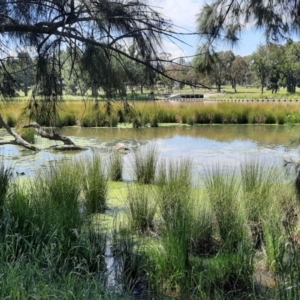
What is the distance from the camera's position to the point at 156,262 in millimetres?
3273

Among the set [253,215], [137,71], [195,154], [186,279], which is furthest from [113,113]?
[195,154]

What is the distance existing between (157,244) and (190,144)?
7.66 meters

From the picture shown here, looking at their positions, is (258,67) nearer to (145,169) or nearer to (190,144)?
(190,144)

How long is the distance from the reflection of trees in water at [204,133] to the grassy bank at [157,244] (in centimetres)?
734

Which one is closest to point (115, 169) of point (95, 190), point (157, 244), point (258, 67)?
point (95, 190)

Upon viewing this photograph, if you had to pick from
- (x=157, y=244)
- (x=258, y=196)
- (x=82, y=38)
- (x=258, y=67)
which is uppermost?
(x=258, y=67)

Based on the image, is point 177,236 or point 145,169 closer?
point 177,236

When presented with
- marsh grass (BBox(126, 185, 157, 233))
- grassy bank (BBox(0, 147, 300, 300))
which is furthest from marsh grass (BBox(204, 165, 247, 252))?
marsh grass (BBox(126, 185, 157, 233))

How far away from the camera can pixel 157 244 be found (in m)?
3.64

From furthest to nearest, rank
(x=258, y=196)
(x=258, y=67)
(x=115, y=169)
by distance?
(x=258, y=67) → (x=115, y=169) → (x=258, y=196)

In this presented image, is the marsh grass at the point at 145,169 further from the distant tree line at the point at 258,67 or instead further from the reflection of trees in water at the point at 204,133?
the reflection of trees in water at the point at 204,133

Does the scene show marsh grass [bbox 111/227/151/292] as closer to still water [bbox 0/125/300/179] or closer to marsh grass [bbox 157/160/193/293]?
marsh grass [bbox 157/160/193/293]

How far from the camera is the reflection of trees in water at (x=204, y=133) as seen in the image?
485 inches

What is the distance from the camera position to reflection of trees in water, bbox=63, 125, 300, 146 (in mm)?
12320
